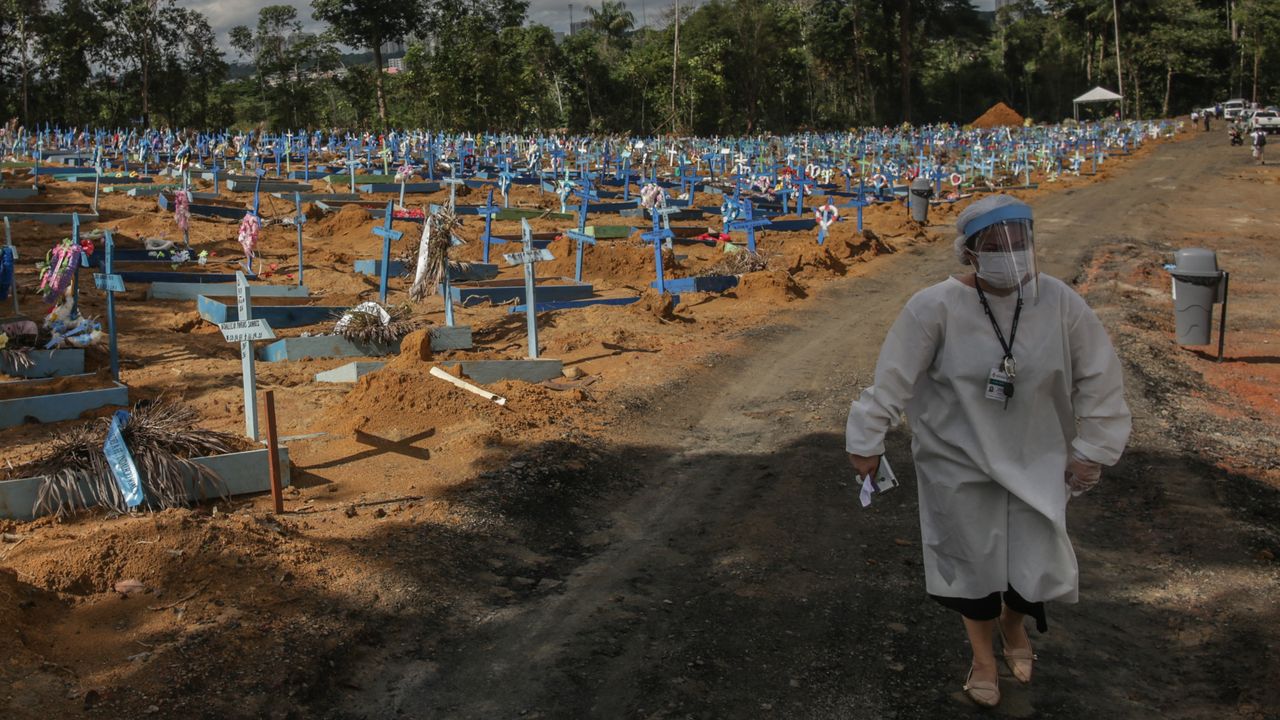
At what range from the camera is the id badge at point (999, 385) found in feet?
12.7

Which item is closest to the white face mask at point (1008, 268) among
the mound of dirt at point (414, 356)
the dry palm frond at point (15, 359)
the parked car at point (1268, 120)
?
the mound of dirt at point (414, 356)

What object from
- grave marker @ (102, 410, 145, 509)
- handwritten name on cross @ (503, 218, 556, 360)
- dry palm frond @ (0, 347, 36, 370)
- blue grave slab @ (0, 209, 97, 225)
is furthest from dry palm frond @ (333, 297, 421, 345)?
blue grave slab @ (0, 209, 97, 225)

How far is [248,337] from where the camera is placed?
7141 mm

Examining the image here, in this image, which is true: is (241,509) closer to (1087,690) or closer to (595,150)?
(1087,690)

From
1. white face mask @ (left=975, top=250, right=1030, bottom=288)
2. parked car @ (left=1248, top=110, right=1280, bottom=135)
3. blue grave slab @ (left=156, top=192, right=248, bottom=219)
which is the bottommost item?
blue grave slab @ (left=156, top=192, right=248, bottom=219)

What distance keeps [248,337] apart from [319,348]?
15.5ft

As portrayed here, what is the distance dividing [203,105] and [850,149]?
1194 inches

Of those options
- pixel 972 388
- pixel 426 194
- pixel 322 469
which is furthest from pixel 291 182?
pixel 972 388

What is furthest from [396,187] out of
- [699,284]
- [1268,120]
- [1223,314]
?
[1268,120]

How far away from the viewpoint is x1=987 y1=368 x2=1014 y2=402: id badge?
12.7 ft

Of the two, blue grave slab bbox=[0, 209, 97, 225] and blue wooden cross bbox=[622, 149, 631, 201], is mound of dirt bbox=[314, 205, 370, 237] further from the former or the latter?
blue wooden cross bbox=[622, 149, 631, 201]

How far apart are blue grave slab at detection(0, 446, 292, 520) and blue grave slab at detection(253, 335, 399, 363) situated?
4581 millimetres

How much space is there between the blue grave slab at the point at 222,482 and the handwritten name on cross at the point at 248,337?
1.91 feet

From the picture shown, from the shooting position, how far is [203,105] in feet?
174
